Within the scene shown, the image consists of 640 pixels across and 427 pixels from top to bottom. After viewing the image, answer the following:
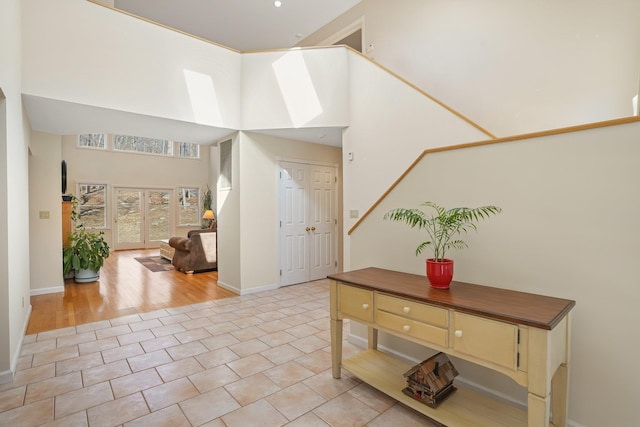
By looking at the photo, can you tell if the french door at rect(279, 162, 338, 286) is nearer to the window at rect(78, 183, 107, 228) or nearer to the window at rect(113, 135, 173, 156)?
the window at rect(113, 135, 173, 156)

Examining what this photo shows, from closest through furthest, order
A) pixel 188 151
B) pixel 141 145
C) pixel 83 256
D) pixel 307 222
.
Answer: pixel 83 256
pixel 307 222
pixel 141 145
pixel 188 151

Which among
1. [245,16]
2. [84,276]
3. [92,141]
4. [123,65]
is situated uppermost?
[245,16]

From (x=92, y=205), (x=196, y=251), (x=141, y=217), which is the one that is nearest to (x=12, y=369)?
(x=196, y=251)

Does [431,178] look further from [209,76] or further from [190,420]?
[209,76]

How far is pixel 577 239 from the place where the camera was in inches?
67.6

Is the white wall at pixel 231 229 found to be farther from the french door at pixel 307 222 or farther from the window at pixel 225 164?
the french door at pixel 307 222

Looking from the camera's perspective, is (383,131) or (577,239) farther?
(383,131)

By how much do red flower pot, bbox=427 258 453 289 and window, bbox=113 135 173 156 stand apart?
9871 mm

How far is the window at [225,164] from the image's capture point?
17.1 feet

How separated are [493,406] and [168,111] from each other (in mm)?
4384

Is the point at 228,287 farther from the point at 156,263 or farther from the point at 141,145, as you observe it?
the point at 141,145


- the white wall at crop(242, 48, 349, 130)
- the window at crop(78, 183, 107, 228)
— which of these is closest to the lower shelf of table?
the white wall at crop(242, 48, 349, 130)

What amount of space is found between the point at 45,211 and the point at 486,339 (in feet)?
19.6

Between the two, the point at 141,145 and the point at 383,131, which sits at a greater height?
the point at 141,145
